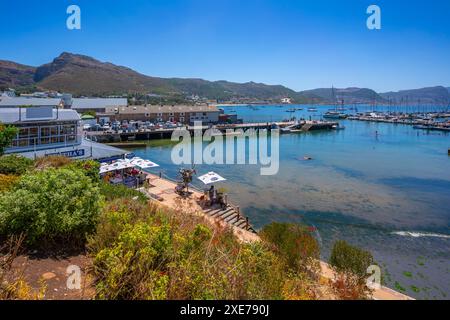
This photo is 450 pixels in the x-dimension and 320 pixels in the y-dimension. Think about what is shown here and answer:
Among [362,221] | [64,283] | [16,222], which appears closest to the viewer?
[64,283]

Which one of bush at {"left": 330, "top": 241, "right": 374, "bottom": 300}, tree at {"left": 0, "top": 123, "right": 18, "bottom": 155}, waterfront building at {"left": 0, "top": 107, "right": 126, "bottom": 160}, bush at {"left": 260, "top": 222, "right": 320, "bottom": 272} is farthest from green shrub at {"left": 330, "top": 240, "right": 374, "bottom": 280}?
waterfront building at {"left": 0, "top": 107, "right": 126, "bottom": 160}

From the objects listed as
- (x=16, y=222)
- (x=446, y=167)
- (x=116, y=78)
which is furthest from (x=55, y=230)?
(x=116, y=78)

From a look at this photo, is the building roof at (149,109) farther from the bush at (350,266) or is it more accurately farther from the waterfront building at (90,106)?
the bush at (350,266)

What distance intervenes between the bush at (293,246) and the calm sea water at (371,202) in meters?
3.68

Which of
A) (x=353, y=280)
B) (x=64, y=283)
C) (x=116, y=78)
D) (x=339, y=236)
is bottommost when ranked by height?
(x=339, y=236)

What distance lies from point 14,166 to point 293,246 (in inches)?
422

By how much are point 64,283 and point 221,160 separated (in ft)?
94.3

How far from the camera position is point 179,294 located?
171 inches

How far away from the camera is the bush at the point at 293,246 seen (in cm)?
850

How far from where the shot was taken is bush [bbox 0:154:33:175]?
11867 mm

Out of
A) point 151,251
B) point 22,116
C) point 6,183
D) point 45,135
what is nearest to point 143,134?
point 45,135

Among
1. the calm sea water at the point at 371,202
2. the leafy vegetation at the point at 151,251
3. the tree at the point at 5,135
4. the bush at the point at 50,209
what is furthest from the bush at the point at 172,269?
the tree at the point at 5,135
